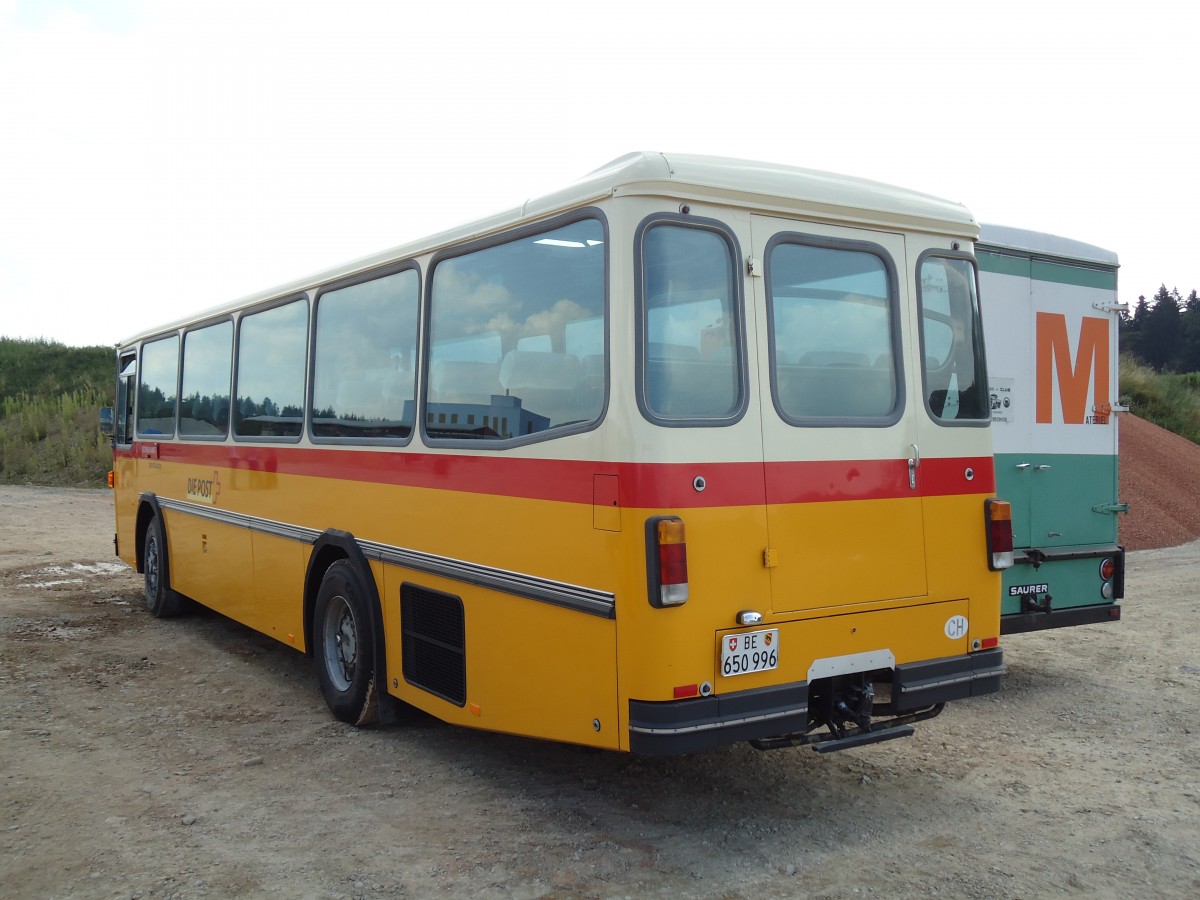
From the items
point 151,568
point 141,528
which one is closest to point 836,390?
point 151,568

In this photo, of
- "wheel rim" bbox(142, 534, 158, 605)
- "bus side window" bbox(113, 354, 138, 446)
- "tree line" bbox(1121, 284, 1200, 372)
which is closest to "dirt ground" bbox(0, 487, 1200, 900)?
"wheel rim" bbox(142, 534, 158, 605)

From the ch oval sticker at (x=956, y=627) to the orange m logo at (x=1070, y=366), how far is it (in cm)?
270

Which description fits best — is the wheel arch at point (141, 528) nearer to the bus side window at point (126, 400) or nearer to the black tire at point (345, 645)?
the bus side window at point (126, 400)

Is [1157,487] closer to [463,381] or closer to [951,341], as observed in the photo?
[951,341]

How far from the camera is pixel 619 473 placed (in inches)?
161

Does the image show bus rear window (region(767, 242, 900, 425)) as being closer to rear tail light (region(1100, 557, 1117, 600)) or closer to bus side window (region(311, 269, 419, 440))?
bus side window (region(311, 269, 419, 440))

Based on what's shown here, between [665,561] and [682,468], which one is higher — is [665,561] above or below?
below

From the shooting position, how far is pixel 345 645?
6.46 meters

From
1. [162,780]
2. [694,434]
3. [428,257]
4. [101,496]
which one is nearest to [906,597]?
[694,434]

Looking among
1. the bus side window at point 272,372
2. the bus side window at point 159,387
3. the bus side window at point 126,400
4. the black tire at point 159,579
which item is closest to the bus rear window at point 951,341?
the bus side window at point 272,372

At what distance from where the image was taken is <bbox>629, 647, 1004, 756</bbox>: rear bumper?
4.07 meters

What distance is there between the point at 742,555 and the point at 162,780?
3256mm

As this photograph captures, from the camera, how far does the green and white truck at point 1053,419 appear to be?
6.91 meters

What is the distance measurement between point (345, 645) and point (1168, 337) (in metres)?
59.1
